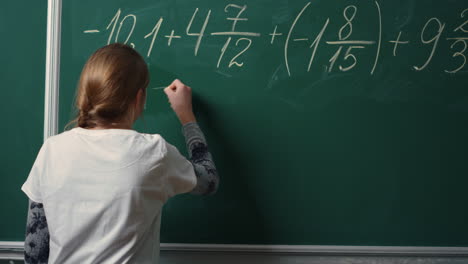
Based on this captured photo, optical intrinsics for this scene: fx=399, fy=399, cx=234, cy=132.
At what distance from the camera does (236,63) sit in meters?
1.30

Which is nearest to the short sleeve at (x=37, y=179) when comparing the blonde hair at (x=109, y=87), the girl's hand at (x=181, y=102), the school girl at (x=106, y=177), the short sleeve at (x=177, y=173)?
the school girl at (x=106, y=177)

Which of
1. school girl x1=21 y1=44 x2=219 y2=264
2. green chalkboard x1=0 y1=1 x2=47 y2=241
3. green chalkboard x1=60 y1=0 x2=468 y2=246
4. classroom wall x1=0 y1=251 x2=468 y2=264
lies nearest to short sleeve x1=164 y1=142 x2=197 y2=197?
school girl x1=21 y1=44 x2=219 y2=264

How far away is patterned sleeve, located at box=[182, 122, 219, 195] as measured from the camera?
110cm

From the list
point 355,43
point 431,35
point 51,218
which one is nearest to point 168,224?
point 51,218

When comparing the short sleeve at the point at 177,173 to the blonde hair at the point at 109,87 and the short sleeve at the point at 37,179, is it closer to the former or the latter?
the blonde hair at the point at 109,87

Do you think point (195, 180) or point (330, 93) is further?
point (330, 93)

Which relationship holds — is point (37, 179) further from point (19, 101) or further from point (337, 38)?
point (337, 38)

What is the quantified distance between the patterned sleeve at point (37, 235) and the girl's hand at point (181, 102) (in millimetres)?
467

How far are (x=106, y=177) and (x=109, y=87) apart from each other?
21 cm

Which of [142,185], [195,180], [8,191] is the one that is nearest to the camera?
[142,185]

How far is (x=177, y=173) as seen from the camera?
1.00m

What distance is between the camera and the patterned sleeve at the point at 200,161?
1.10 metres

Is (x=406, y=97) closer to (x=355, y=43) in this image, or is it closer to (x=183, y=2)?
(x=355, y=43)

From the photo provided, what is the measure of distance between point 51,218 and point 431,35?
1241 mm
